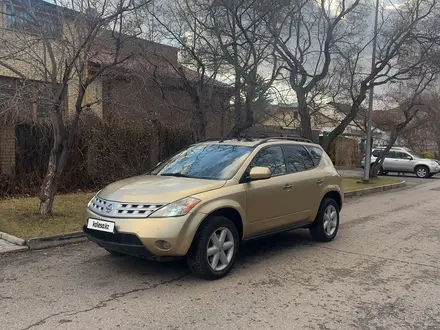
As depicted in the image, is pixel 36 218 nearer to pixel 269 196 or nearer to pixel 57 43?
pixel 57 43

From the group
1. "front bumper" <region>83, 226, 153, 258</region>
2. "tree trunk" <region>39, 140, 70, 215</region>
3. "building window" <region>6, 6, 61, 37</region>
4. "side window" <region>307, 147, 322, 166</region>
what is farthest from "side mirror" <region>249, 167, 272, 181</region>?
"building window" <region>6, 6, 61, 37</region>

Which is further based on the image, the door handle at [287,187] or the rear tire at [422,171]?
the rear tire at [422,171]

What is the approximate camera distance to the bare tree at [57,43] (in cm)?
754

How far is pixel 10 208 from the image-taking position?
364 inches

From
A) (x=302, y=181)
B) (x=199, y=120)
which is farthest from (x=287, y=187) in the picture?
(x=199, y=120)

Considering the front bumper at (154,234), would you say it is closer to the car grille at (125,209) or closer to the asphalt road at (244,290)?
the car grille at (125,209)

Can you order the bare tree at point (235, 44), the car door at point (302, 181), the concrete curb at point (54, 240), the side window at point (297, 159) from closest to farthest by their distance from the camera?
the car door at point (302, 181), the concrete curb at point (54, 240), the side window at point (297, 159), the bare tree at point (235, 44)

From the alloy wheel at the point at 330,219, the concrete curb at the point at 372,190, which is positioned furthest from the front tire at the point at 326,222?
the concrete curb at the point at 372,190

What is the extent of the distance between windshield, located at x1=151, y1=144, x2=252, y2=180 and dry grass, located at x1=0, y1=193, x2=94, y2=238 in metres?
2.32

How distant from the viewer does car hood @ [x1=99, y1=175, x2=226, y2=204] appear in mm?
4902

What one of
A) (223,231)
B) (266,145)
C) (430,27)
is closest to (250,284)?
(223,231)

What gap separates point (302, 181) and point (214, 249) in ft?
6.92

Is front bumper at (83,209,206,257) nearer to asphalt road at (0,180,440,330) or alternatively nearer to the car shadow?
asphalt road at (0,180,440,330)

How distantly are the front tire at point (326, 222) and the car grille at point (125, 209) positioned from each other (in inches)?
127
